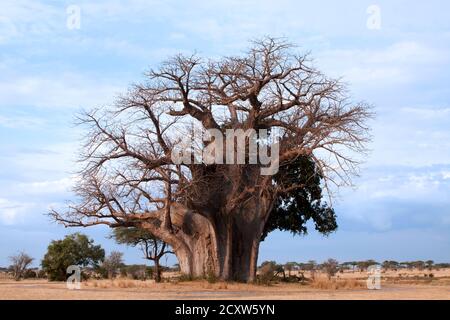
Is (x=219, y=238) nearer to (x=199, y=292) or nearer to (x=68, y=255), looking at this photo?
(x=199, y=292)

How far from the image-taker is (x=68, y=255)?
171 feet

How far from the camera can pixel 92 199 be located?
3112 centimetres

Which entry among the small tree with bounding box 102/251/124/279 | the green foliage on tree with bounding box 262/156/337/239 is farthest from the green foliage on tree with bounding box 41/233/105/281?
the green foliage on tree with bounding box 262/156/337/239

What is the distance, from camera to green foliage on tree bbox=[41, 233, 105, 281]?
50594mm

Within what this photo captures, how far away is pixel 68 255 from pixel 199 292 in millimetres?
30594

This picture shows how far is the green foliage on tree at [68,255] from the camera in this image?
1992 inches

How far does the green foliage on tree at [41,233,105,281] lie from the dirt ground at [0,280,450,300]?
2370cm

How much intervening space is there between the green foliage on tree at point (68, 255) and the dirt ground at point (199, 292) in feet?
77.8

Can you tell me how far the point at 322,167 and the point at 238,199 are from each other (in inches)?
156

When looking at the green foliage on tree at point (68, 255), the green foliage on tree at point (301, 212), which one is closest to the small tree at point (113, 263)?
Answer: the green foliage on tree at point (68, 255)

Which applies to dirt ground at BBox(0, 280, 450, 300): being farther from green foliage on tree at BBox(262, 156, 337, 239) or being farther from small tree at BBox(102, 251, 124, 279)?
small tree at BBox(102, 251, 124, 279)

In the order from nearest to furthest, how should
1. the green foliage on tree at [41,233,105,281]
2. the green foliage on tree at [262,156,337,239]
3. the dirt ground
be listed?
1. the dirt ground
2. the green foliage on tree at [262,156,337,239]
3. the green foliage on tree at [41,233,105,281]
